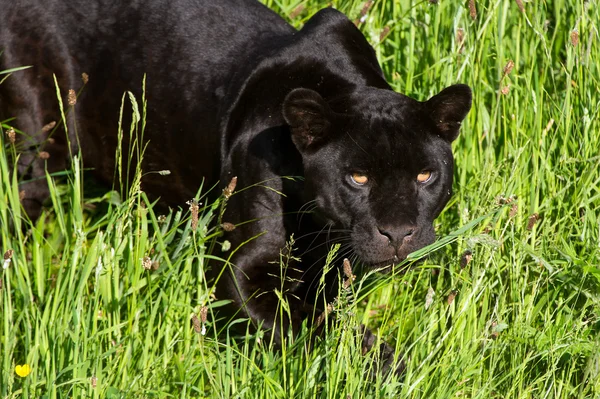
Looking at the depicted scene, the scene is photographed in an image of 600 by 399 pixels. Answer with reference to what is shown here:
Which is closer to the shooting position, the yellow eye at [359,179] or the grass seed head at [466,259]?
the grass seed head at [466,259]

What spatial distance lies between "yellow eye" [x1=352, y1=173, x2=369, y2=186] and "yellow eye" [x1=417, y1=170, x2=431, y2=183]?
21 centimetres

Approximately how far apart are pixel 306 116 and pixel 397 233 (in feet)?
1.90

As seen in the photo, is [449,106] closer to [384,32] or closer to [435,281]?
[435,281]

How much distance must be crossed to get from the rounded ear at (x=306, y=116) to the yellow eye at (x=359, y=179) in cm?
21

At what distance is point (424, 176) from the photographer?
394cm

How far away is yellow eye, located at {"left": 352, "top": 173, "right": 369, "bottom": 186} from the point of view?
386 centimetres

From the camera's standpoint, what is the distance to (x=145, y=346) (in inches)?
145

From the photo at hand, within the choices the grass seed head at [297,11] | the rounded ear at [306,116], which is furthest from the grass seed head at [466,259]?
the grass seed head at [297,11]

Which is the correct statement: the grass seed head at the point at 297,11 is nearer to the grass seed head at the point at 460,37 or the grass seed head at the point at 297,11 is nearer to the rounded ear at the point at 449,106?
the grass seed head at the point at 460,37

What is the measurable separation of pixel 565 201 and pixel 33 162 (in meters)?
2.62

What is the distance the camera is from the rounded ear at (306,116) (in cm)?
385

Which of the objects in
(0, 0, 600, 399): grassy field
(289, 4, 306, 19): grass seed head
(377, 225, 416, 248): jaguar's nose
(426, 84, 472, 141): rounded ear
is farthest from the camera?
(289, 4, 306, 19): grass seed head

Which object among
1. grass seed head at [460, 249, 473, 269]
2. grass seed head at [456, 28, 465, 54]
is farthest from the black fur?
grass seed head at [456, 28, 465, 54]

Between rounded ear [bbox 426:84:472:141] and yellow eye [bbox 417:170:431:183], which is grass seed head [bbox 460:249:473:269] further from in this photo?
rounded ear [bbox 426:84:472:141]
